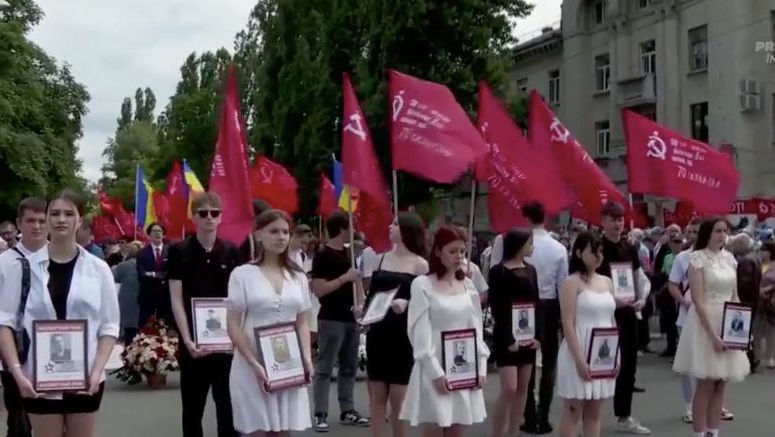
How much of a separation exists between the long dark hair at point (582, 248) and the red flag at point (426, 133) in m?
1.72

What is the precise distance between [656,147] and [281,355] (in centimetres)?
636

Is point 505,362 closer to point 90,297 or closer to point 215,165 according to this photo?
point 215,165

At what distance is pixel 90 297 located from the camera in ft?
17.8

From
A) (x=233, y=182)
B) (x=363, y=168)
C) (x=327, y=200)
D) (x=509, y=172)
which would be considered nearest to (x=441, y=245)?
(x=233, y=182)

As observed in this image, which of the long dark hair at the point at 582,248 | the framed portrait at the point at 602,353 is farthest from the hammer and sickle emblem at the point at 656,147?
the framed portrait at the point at 602,353

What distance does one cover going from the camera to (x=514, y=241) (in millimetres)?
8320

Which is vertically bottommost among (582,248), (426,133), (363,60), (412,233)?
(582,248)

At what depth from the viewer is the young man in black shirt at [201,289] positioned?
23.4ft

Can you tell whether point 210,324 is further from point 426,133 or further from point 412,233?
point 426,133

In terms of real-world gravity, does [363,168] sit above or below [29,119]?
below

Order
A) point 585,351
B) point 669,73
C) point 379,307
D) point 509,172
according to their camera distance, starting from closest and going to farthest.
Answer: point 585,351
point 379,307
point 509,172
point 669,73

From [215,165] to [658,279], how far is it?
9.72 metres

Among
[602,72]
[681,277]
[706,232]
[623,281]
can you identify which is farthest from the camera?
[602,72]

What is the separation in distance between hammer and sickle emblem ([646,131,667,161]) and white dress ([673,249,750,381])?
2608 millimetres
